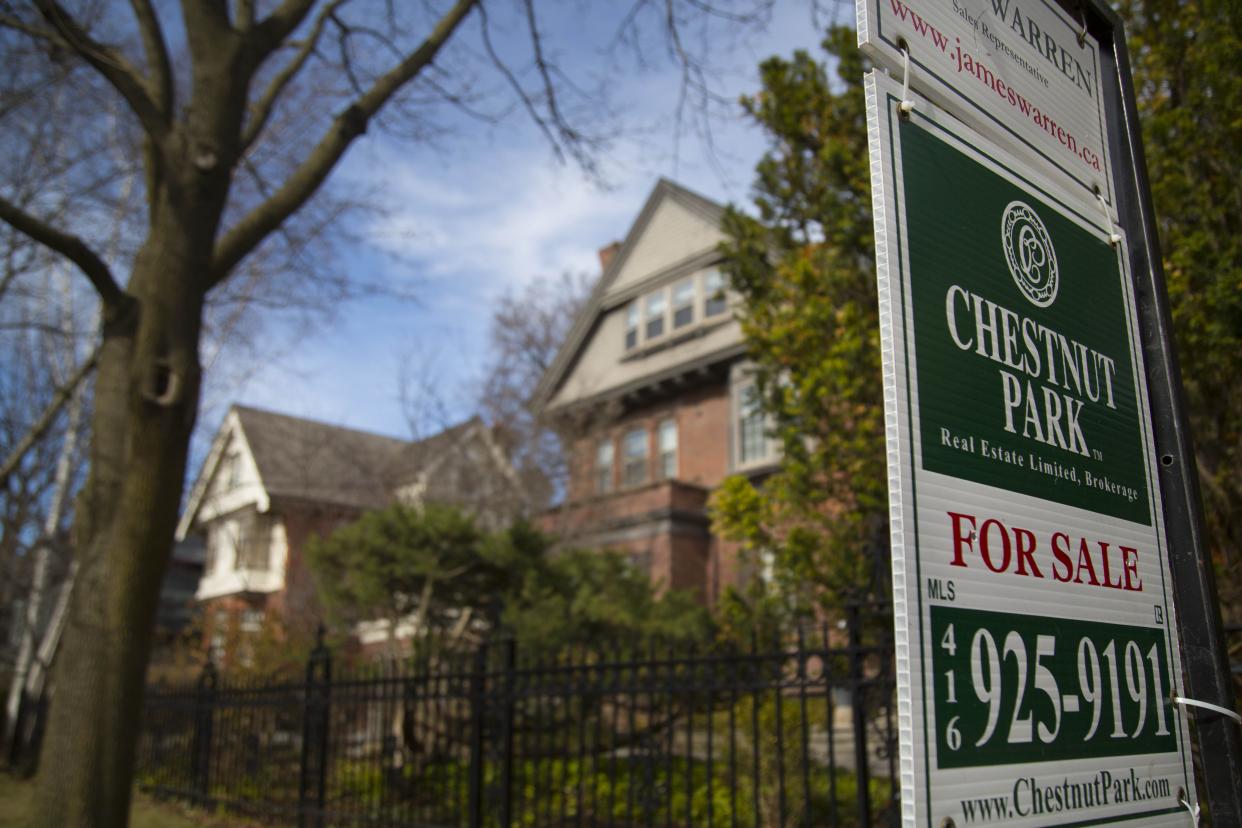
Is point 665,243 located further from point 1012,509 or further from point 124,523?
point 1012,509

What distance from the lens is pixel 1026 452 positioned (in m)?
1.90

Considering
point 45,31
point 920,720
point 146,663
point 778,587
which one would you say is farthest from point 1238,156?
point 45,31

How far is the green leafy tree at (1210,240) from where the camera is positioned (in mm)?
5949

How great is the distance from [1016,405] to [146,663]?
635cm

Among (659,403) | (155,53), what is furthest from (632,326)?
(155,53)

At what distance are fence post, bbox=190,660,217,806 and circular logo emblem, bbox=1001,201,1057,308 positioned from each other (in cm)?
1081

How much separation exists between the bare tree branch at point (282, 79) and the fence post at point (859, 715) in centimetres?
686

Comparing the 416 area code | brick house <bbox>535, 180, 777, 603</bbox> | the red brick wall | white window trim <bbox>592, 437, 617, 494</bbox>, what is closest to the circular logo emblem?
the 416 area code

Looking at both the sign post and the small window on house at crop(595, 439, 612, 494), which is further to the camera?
the small window on house at crop(595, 439, 612, 494)

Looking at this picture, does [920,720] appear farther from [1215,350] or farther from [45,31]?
[45,31]

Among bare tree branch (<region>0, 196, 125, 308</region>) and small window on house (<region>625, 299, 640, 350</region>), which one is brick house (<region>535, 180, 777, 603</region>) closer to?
small window on house (<region>625, 299, 640, 350</region>)

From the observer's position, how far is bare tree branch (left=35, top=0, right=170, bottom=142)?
727 centimetres

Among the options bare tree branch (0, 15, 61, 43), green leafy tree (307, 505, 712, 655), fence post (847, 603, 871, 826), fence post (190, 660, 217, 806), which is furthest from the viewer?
green leafy tree (307, 505, 712, 655)

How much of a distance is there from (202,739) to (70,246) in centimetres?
672
